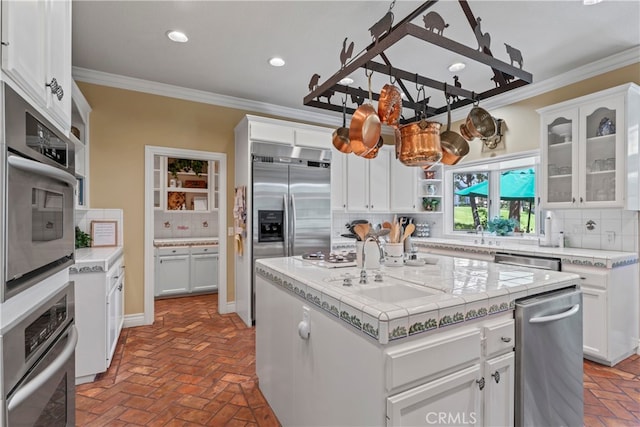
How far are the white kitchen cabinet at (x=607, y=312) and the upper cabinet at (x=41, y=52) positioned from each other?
3795 mm

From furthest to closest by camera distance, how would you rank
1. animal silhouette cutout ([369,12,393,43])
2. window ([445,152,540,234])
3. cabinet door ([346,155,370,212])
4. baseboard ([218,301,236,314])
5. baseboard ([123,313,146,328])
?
1. cabinet door ([346,155,370,212])
2. baseboard ([218,301,236,314])
3. window ([445,152,540,234])
4. baseboard ([123,313,146,328])
5. animal silhouette cutout ([369,12,393,43])

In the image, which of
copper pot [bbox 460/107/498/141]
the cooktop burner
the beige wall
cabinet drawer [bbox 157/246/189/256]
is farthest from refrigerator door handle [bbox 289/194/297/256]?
copper pot [bbox 460/107/498/141]

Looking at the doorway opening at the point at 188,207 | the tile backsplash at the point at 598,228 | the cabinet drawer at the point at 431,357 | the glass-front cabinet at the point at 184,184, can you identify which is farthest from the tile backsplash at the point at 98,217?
the tile backsplash at the point at 598,228

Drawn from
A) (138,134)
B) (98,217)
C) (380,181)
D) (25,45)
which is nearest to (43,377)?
(25,45)

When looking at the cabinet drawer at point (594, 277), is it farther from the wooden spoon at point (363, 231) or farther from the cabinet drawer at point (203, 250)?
the cabinet drawer at point (203, 250)

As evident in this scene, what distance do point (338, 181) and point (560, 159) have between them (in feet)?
8.40

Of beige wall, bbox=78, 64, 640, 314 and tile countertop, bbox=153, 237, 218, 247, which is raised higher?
beige wall, bbox=78, 64, 640, 314

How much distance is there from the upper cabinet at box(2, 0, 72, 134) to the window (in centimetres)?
428

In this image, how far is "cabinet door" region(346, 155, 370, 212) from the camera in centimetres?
473

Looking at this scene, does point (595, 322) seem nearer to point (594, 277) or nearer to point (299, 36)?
point (594, 277)

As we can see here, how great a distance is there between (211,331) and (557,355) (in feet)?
10.2

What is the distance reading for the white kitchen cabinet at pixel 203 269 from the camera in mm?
4977

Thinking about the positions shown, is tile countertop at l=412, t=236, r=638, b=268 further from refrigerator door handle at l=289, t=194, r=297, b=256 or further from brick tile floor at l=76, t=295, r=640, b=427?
refrigerator door handle at l=289, t=194, r=297, b=256

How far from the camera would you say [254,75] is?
352cm
